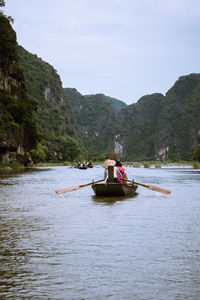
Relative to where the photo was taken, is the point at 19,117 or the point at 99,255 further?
the point at 19,117

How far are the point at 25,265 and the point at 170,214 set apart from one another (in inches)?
294

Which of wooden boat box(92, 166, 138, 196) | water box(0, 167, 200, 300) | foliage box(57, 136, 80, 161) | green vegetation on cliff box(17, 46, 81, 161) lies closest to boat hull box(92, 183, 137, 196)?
wooden boat box(92, 166, 138, 196)

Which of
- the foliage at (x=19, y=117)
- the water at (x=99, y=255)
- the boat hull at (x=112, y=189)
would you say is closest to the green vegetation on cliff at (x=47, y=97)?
the foliage at (x=19, y=117)

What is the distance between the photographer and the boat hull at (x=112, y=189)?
18.0 metres

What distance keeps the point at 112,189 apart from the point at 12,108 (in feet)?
137

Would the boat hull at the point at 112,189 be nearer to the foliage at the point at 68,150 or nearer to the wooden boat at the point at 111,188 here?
the wooden boat at the point at 111,188

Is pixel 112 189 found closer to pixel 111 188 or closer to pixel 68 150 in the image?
pixel 111 188

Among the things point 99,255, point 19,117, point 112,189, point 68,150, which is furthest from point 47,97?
point 99,255

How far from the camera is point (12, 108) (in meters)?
56.8

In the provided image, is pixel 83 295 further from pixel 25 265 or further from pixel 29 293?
pixel 25 265

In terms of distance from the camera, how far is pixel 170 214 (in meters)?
12.8

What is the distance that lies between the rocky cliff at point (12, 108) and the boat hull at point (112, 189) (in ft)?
111

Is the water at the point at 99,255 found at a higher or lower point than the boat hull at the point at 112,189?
lower

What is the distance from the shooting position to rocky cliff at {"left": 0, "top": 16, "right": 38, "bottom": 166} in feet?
177
